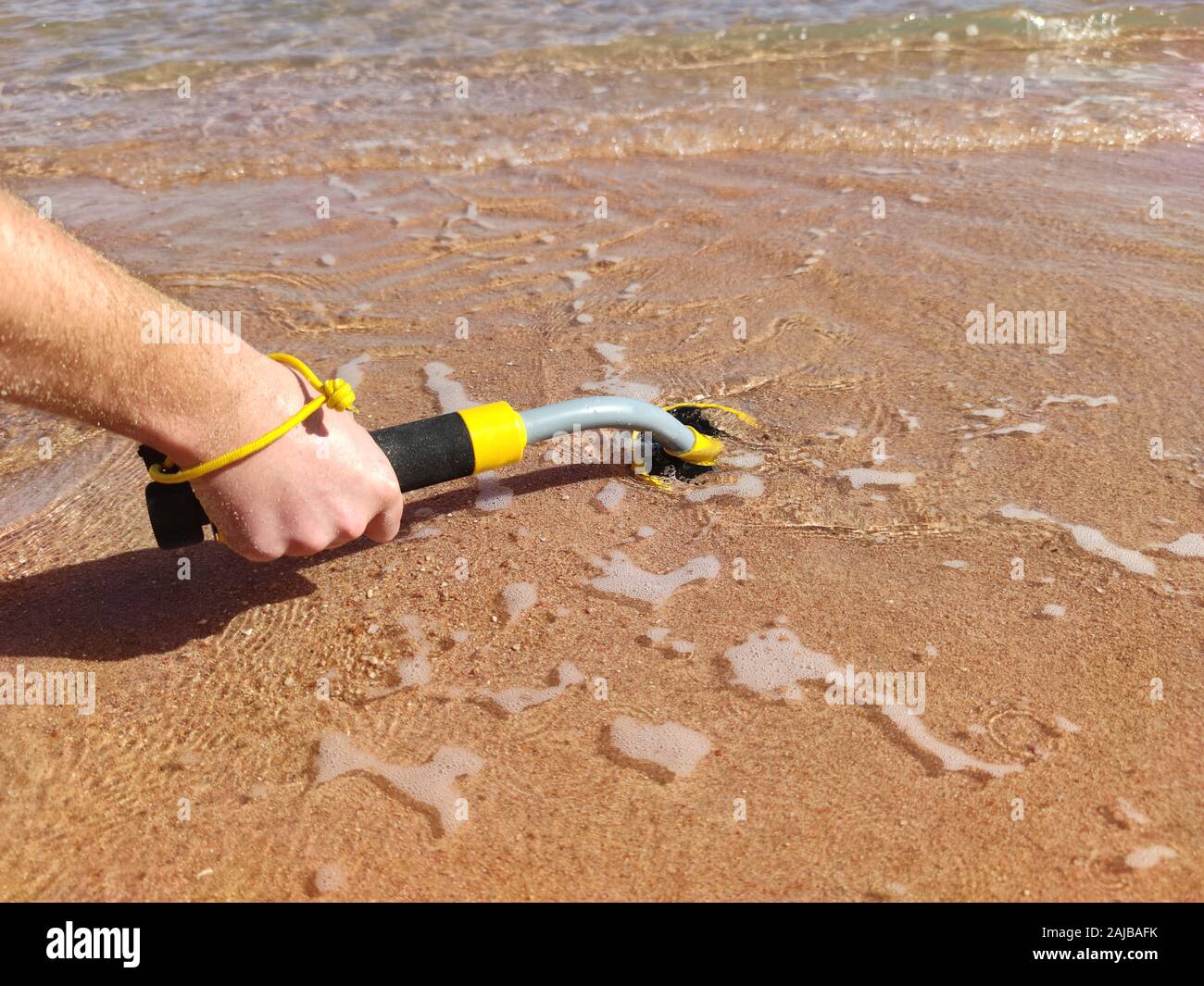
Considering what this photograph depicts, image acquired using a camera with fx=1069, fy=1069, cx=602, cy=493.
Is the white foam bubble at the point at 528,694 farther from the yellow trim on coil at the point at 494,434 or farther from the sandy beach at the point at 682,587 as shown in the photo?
the yellow trim on coil at the point at 494,434

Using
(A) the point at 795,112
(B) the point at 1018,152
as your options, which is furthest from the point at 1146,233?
(A) the point at 795,112

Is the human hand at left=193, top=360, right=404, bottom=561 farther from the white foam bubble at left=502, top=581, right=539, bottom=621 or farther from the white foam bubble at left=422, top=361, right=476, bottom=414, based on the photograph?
the white foam bubble at left=422, top=361, right=476, bottom=414

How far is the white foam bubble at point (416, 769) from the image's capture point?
5.90ft

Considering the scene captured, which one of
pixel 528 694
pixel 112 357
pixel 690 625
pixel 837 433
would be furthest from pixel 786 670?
pixel 112 357

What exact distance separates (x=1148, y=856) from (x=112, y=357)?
1743 mm

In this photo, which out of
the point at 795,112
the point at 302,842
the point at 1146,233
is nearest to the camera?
the point at 302,842

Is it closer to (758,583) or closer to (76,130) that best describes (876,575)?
(758,583)

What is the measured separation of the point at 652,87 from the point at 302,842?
5580 mm

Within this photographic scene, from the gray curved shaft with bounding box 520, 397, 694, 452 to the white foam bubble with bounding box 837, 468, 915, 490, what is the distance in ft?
1.30

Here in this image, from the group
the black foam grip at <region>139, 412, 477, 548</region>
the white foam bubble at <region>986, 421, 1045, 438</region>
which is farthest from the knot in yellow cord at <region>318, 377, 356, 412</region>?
the white foam bubble at <region>986, 421, 1045, 438</region>

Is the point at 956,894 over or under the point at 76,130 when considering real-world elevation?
under

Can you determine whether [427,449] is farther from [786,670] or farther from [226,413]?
[786,670]

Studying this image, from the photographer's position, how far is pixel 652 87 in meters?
6.37
